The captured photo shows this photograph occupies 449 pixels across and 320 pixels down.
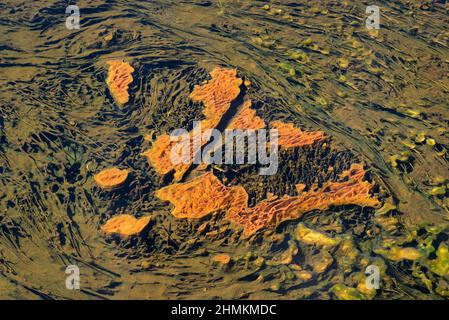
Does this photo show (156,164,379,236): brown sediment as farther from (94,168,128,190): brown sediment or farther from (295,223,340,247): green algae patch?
(94,168,128,190): brown sediment

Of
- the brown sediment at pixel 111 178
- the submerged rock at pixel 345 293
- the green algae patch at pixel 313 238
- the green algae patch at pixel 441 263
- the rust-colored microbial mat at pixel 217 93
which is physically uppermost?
the rust-colored microbial mat at pixel 217 93

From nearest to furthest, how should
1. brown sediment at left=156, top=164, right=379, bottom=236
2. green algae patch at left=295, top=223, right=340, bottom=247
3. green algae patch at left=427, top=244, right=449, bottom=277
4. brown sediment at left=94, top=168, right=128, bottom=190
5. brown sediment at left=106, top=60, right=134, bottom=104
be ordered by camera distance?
1. green algae patch at left=427, top=244, right=449, bottom=277
2. green algae patch at left=295, top=223, right=340, bottom=247
3. brown sediment at left=156, top=164, right=379, bottom=236
4. brown sediment at left=94, top=168, right=128, bottom=190
5. brown sediment at left=106, top=60, right=134, bottom=104

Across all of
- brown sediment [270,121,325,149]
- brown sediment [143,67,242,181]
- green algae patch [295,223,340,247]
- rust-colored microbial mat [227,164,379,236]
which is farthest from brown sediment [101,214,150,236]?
brown sediment [270,121,325,149]

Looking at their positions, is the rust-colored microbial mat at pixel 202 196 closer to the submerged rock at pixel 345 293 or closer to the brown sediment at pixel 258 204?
the brown sediment at pixel 258 204

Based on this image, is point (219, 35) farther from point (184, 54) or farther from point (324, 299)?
point (324, 299)

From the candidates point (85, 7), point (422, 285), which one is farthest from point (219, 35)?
point (422, 285)

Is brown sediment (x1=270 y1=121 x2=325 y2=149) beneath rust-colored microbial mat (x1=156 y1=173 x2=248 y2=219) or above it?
Result: above

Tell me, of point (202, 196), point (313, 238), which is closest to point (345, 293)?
point (313, 238)

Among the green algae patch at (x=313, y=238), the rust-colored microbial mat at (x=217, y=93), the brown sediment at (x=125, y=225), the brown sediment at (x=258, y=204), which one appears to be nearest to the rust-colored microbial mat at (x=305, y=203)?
the brown sediment at (x=258, y=204)
